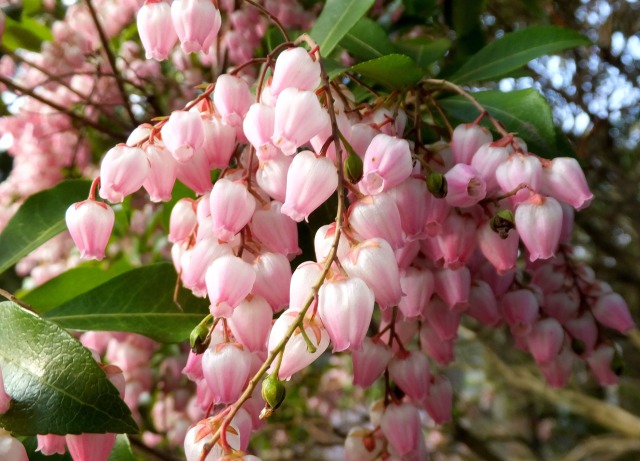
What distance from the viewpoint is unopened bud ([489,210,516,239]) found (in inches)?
27.0

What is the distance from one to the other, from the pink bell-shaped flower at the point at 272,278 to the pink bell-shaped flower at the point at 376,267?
9 centimetres

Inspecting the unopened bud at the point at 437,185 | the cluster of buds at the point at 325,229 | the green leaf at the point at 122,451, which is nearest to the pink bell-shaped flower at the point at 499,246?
the cluster of buds at the point at 325,229

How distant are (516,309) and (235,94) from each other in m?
0.44

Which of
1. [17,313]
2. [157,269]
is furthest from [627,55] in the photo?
[17,313]

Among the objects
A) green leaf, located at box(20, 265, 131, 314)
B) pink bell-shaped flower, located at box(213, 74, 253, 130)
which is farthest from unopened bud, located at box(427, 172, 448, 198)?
green leaf, located at box(20, 265, 131, 314)

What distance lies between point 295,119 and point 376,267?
0.16 metres

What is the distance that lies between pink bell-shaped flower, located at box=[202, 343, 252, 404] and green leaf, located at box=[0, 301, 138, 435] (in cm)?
8

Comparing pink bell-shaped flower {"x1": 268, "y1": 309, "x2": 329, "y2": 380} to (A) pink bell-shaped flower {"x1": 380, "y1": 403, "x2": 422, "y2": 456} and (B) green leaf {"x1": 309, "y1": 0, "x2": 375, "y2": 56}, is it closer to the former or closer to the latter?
(A) pink bell-shaped flower {"x1": 380, "y1": 403, "x2": 422, "y2": 456}

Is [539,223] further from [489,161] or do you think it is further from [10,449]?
[10,449]

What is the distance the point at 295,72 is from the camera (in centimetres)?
66

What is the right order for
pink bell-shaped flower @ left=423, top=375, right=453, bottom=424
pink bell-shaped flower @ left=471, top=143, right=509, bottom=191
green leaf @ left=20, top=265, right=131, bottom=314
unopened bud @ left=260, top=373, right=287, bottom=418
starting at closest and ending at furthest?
unopened bud @ left=260, top=373, right=287, bottom=418
pink bell-shaped flower @ left=471, top=143, right=509, bottom=191
pink bell-shaped flower @ left=423, top=375, right=453, bottom=424
green leaf @ left=20, top=265, right=131, bottom=314

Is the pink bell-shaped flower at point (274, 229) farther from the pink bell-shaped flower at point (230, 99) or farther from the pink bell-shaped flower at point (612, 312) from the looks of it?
the pink bell-shaped flower at point (612, 312)

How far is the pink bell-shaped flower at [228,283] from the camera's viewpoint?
2.02ft

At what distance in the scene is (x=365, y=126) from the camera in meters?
0.73
